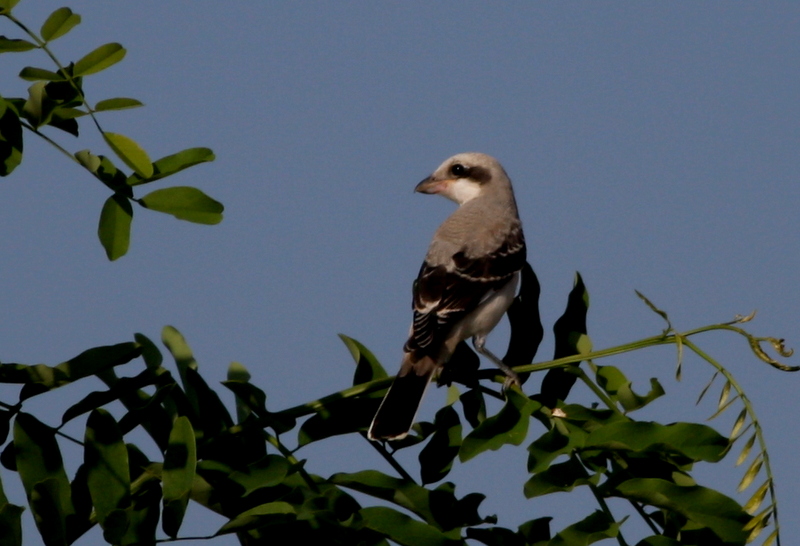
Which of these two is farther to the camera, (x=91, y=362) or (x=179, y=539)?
(x=91, y=362)

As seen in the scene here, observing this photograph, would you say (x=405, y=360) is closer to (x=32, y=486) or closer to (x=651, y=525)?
(x=651, y=525)

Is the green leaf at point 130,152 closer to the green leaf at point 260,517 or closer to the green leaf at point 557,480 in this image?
the green leaf at point 260,517

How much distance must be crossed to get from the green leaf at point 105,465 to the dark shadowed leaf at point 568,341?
54.8 inches

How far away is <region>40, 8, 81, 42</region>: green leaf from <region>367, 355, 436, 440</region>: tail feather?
1.37m

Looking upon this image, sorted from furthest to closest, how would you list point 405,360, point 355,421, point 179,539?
1. point 405,360
2. point 355,421
3. point 179,539

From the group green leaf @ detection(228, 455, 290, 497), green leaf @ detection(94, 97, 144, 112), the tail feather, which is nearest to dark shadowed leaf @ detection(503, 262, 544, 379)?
the tail feather

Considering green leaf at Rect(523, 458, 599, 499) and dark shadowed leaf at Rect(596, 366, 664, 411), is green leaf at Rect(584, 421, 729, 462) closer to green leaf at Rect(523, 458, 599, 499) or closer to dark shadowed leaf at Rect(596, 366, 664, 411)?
green leaf at Rect(523, 458, 599, 499)

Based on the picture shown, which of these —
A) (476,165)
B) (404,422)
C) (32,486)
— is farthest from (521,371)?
(476,165)

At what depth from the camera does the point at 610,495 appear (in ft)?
9.77

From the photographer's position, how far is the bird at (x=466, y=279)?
4.84 meters

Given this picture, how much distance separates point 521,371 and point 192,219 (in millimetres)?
1066

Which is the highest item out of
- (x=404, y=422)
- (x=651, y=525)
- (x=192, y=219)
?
(x=192, y=219)

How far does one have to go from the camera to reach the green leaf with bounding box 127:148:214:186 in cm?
316

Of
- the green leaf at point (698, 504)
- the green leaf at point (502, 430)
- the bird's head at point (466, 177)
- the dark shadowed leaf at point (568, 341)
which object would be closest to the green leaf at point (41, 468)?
the green leaf at point (502, 430)
